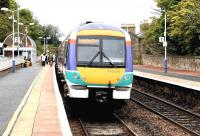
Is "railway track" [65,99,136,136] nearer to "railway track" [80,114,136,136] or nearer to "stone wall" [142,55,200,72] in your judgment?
"railway track" [80,114,136,136]

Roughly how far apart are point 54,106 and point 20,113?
1794 mm

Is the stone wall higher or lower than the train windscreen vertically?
lower

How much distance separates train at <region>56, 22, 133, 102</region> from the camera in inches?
642

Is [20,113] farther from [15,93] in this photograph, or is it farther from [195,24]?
[195,24]

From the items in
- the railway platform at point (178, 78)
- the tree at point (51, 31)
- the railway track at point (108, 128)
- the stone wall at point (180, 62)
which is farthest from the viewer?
the tree at point (51, 31)

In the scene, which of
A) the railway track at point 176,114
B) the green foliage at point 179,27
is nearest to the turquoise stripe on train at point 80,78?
the railway track at point 176,114

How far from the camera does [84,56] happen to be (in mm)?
16812

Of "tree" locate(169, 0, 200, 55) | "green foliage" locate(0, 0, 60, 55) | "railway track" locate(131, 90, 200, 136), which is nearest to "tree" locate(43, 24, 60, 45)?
"green foliage" locate(0, 0, 60, 55)

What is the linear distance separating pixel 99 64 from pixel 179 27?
3575cm

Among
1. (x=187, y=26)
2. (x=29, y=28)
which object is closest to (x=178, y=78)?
(x=187, y=26)

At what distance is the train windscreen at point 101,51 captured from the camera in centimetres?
1667

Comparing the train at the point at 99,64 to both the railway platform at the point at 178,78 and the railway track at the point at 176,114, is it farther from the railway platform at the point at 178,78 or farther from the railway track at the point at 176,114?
the railway platform at the point at 178,78

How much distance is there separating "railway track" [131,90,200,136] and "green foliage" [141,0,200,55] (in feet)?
70.9

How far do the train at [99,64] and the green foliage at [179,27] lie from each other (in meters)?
29.3
